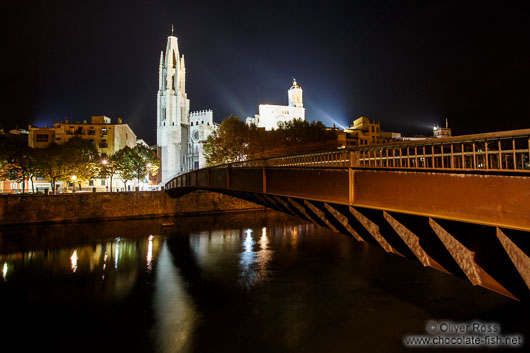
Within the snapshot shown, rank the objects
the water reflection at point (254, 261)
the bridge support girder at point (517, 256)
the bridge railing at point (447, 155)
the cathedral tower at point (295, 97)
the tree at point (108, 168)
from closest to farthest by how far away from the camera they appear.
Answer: the bridge support girder at point (517, 256), the bridge railing at point (447, 155), the water reflection at point (254, 261), the tree at point (108, 168), the cathedral tower at point (295, 97)

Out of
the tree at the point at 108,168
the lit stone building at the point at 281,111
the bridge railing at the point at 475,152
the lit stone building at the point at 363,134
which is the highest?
the lit stone building at the point at 281,111

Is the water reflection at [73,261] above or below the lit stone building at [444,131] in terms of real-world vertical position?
below

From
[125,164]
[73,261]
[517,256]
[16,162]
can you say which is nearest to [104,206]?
[125,164]

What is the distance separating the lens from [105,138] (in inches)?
2574

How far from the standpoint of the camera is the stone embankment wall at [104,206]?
36656mm

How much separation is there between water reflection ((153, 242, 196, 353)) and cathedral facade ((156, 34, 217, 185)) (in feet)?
221

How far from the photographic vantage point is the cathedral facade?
8925 cm

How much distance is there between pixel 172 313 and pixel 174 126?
79.9 metres

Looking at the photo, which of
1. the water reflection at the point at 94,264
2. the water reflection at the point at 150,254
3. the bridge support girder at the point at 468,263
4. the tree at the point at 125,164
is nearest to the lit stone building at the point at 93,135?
the tree at the point at 125,164

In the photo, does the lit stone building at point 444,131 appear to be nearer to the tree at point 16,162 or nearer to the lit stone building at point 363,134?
the lit stone building at point 363,134

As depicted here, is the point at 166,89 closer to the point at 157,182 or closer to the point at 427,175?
the point at 157,182

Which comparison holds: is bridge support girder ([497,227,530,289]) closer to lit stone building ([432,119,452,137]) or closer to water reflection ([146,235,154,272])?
water reflection ([146,235,154,272])

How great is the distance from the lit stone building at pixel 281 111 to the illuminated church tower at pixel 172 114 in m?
26.0

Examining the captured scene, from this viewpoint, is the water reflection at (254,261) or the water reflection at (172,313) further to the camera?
the water reflection at (254,261)
